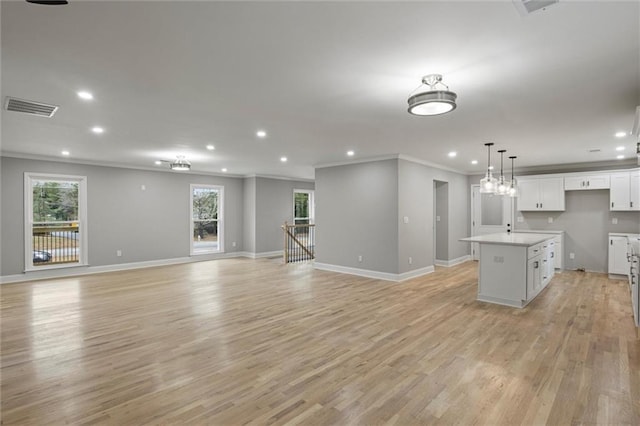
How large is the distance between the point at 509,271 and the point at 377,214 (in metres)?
2.67

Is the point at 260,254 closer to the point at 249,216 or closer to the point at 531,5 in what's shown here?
the point at 249,216

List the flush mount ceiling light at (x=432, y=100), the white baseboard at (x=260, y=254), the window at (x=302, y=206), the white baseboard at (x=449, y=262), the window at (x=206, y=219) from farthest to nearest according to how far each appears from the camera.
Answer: the window at (x=302, y=206), the white baseboard at (x=260, y=254), the window at (x=206, y=219), the white baseboard at (x=449, y=262), the flush mount ceiling light at (x=432, y=100)

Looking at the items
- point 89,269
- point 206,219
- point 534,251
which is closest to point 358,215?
point 534,251

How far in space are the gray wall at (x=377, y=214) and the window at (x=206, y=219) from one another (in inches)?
144

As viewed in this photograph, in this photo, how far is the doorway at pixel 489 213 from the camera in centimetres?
846

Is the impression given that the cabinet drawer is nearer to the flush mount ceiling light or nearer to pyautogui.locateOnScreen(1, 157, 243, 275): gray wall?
the flush mount ceiling light

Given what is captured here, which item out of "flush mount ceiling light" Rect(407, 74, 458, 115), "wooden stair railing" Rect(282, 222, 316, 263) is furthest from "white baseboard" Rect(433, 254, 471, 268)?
"flush mount ceiling light" Rect(407, 74, 458, 115)

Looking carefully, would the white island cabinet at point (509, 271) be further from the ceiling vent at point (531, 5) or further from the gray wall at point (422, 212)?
the ceiling vent at point (531, 5)

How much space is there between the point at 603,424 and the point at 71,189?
9.30m

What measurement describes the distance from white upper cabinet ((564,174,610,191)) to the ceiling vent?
7.04m

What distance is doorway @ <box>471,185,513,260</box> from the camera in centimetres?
846

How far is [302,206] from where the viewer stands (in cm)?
1161

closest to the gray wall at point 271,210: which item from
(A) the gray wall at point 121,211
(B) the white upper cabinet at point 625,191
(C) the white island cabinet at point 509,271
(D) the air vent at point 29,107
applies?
(A) the gray wall at point 121,211

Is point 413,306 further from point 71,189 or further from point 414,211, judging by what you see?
point 71,189
